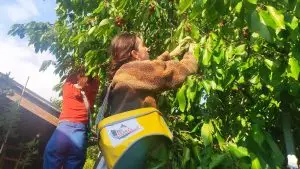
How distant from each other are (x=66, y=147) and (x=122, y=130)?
6.28 feet

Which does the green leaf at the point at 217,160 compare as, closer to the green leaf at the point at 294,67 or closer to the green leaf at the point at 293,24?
the green leaf at the point at 294,67

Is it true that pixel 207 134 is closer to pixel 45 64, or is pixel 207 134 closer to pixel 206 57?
pixel 206 57

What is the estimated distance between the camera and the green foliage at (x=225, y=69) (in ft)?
6.96

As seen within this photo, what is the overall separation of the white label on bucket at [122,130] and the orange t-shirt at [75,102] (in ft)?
6.32

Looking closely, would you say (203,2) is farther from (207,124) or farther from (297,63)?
(207,124)

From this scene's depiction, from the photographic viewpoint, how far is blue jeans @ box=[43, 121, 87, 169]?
13.5 ft

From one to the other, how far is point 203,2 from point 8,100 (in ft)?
27.3

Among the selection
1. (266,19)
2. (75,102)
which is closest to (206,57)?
(266,19)

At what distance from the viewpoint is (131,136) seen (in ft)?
7.55

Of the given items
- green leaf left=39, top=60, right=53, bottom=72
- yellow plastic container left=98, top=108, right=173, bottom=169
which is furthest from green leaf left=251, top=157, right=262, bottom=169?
green leaf left=39, top=60, right=53, bottom=72

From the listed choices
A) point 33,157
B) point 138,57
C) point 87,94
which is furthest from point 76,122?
point 33,157

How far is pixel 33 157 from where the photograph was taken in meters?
11.2

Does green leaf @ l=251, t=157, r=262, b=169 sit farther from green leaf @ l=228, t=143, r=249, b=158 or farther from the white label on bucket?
the white label on bucket

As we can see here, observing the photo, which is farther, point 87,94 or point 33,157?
point 33,157
